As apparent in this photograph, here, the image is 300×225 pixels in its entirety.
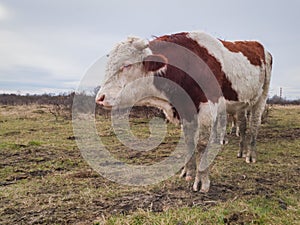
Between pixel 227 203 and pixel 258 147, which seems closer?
pixel 227 203

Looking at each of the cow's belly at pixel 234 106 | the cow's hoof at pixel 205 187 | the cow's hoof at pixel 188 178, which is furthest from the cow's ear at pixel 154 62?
the cow's hoof at pixel 188 178

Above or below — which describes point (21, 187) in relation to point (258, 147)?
below

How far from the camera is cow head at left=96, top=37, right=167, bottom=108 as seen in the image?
9.95 feet

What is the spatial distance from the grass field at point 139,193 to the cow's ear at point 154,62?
4.62 feet

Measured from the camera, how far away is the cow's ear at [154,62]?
3.22 m

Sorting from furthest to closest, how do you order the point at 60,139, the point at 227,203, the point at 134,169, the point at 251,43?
the point at 60,139 → the point at 251,43 → the point at 134,169 → the point at 227,203

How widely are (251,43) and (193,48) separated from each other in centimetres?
221

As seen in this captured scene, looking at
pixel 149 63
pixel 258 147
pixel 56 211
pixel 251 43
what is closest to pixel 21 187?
pixel 56 211

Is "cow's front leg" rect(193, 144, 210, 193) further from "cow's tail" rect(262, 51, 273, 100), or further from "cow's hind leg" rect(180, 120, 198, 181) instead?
"cow's tail" rect(262, 51, 273, 100)

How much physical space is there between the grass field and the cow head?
1077 millimetres

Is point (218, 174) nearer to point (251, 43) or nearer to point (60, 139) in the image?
point (251, 43)

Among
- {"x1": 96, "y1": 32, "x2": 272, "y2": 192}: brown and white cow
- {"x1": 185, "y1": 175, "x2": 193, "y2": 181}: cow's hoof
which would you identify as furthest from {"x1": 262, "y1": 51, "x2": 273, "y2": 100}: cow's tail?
{"x1": 185, "y1": 175, "x2": 193, "y2": 181}: cow's hoof

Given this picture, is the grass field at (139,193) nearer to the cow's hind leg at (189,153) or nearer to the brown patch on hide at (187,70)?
the cow's hind leg at (189,153)

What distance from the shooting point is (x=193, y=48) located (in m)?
3.53
